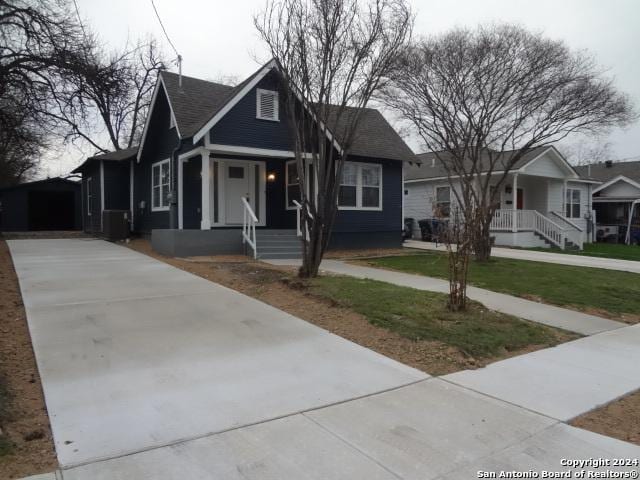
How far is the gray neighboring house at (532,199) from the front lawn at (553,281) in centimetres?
714

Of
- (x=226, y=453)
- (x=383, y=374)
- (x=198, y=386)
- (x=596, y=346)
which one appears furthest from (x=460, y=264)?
(x=226, y=453)

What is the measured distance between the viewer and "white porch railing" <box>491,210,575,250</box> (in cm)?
2030

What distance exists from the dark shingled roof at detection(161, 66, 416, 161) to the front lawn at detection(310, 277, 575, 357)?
5.69 metres

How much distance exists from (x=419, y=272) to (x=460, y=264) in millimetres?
4379

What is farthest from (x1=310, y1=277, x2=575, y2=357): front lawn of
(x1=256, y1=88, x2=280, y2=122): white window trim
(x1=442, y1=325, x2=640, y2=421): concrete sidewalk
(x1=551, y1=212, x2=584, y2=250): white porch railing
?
(x1=551, y1=212, x2=584, y2=250): white porch railing

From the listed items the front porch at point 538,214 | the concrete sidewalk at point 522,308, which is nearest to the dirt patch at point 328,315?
the concrete sidewalk at point 522,308

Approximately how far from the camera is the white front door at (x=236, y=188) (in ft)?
48.7

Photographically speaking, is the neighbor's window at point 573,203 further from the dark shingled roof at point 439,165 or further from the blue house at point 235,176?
the blue house at point 235,176

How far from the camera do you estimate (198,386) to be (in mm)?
4035

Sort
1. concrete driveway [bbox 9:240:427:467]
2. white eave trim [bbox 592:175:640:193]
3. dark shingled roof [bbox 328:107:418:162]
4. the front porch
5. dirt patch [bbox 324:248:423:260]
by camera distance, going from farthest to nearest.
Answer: white eave trim [bbox 592:175:640:193], the front porch, dark shingled roof [bbox 328:107:418:162], dirt patch [bbox 324:248:423:260], concrete driveway [bbox 9:240:427:467]

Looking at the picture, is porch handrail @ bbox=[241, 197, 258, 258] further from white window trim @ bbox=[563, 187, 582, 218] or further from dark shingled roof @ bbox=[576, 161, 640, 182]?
dark shingled roof @ bbox=[576, 161, 640, 182]

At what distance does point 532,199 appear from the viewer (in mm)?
24766

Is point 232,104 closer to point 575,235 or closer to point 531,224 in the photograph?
point 531,224

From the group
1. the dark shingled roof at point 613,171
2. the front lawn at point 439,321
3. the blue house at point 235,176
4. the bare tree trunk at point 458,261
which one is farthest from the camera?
the dark shingled roof at point 613,171
